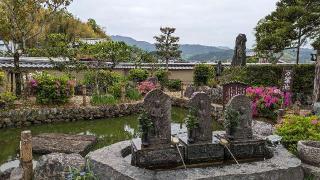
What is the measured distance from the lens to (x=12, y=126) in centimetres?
1479

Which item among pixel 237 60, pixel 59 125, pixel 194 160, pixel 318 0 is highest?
pixel 318 0

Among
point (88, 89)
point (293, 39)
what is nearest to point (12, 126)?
point (88, 89)

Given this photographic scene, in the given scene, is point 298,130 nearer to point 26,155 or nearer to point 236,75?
point 26,155

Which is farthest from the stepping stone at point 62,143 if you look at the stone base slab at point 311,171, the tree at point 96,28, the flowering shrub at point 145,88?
the tree at point 96,28

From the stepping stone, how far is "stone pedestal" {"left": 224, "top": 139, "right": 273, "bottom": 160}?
4.86 meters

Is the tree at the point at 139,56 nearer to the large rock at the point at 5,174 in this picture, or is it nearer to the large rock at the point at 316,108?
the large rock at the point at 316,108

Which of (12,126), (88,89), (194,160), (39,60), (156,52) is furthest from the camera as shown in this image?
(156,52)

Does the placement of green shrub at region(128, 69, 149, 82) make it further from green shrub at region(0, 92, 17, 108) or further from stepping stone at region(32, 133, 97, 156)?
stepping stone at region(32, 133, 97, 156)

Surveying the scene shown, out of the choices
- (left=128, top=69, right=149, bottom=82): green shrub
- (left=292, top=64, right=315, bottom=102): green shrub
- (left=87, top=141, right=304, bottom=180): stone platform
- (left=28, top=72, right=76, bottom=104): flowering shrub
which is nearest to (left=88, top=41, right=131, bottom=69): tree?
(left=128, top=69, right=149, bottom=82): green shrub

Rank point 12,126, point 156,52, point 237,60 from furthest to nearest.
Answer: point 156,52
point 237,60
point 12,126

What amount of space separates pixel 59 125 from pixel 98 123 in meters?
1.59

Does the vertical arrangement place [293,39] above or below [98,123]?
above

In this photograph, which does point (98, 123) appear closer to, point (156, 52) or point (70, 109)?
point (70, 109)

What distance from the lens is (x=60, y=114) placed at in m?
16.0
